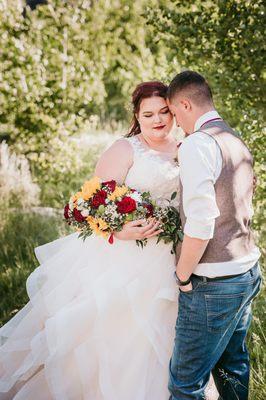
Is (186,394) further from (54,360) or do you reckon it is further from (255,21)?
(255,21)

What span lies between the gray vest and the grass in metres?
1.11

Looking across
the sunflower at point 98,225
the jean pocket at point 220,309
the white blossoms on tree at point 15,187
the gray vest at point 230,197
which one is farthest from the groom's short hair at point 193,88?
the white blossoms on tree at point 15,187

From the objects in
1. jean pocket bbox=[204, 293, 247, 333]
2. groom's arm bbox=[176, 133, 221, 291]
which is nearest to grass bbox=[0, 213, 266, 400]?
jean pocket bbox=[204, 293, 247, 333]

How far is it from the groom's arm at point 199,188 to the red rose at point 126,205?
0.64m

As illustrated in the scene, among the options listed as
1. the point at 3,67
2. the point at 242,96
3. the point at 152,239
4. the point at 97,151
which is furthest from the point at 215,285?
the point at 97,151

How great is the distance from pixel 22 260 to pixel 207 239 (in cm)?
350

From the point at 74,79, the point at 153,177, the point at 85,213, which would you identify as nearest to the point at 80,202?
the point at 85,213

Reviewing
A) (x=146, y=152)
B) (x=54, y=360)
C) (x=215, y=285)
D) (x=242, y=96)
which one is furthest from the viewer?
(x=242, y=96)

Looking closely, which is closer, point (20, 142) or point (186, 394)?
point (186, 394)

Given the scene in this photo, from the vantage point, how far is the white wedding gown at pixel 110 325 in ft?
10.6

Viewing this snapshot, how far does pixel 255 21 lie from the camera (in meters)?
4.38

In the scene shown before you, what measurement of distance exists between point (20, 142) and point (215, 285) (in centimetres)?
655

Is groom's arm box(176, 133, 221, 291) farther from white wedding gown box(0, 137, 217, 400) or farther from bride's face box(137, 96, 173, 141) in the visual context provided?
bride's face box(137, 96, 173, 141)

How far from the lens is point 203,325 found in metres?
2.69
